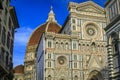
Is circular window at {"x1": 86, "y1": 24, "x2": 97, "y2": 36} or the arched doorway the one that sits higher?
circular window at {"x1": 86, "y1": 24, "x2": 97, "y2": 36}

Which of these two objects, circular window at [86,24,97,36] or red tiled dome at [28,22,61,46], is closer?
circular window at [86,24,97,36]

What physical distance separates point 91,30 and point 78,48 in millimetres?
5693

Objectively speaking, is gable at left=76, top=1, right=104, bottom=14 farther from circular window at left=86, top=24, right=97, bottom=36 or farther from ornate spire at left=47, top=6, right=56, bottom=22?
ornate spire at left=47, top=6, right=56, bottom=22

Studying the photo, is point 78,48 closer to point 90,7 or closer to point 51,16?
point 90,7

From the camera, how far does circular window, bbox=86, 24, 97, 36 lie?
50.1 metres

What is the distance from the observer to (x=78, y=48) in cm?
4762

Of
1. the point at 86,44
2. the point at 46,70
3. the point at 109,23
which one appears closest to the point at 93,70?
the point at 86,44

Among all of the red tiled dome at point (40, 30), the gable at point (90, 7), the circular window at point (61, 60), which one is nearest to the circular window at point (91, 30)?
the gable at point (90, 7)

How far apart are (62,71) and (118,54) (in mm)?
25881

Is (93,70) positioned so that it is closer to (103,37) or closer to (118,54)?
(103,37)

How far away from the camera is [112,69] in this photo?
67.5 feet

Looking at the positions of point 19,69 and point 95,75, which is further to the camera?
point 19,69

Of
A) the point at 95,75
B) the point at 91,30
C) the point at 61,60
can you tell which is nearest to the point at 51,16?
the point at 91,30

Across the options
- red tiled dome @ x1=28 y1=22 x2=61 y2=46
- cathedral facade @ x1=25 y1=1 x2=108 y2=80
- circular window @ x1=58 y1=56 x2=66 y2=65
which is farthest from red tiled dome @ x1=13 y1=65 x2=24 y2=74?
circular window @ x1=58 y1=56 x2=66 y2=65
